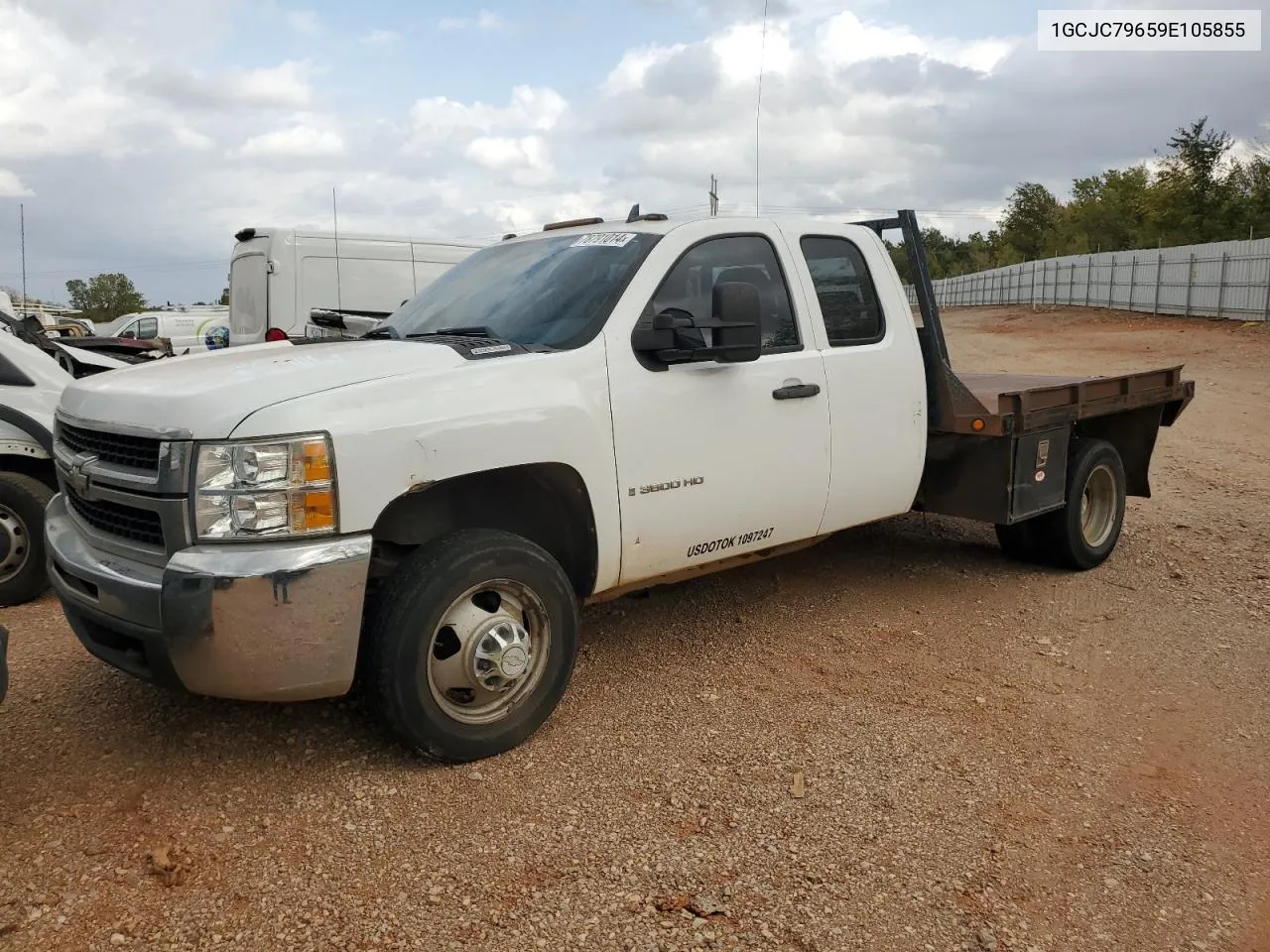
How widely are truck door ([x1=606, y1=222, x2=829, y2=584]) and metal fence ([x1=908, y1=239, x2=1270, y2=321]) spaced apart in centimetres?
2866

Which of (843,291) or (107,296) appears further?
(107,296)

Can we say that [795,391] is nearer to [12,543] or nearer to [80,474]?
[80,474]

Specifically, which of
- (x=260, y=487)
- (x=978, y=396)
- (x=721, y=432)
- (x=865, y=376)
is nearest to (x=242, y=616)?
(x=260, y=487)

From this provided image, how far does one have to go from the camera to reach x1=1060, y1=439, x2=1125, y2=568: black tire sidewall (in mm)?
6129

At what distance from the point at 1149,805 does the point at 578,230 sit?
3.25 metres

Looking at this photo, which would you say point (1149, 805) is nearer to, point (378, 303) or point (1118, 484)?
point (1118, 484)

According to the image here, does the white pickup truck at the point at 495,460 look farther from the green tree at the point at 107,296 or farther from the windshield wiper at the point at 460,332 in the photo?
the green tree at the point at 107,296

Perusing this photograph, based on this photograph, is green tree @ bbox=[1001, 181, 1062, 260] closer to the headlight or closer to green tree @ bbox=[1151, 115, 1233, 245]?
green tree @ bbox=[1151, 115, 1233, 245]

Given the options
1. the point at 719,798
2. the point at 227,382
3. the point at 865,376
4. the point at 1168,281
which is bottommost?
the point at 719,798

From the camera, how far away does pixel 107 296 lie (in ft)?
206

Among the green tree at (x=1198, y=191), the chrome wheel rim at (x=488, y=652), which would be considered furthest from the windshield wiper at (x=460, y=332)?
the green tree at (x=1198, y=191)

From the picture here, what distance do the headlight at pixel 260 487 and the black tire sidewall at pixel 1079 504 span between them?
14.8ft

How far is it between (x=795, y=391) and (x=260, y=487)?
7.67 feet

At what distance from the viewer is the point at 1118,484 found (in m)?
6.56
